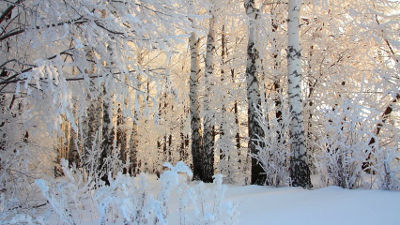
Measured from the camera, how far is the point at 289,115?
20.2 feet

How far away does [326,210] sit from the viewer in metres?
A: 3.27

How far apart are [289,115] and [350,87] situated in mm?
5036

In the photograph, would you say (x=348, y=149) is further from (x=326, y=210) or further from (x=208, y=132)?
(x=208, y=132)

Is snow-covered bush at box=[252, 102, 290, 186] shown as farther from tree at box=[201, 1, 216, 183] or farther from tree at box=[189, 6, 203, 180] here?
tree at box=[189, 6, 203, 180]

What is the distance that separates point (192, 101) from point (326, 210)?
20.1 feet

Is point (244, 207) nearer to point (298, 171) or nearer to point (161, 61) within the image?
point (298, 171)

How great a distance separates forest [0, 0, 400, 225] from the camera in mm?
2877

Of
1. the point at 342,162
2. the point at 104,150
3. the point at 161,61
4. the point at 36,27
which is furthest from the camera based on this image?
the point at 161,61

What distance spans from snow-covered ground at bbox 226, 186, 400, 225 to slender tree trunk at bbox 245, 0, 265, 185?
2.65 metres

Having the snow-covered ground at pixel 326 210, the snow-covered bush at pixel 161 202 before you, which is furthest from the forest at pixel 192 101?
the snow-covered ground at pixel 326 210

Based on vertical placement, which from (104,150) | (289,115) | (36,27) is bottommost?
(104,150)

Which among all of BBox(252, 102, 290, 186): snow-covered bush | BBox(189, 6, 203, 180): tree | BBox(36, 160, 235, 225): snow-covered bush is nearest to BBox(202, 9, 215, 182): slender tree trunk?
BBox(189, 6, 203, 180): tree

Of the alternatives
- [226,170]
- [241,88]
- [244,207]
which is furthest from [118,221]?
[241,88]

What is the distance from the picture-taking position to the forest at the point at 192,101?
2877 millimetres
